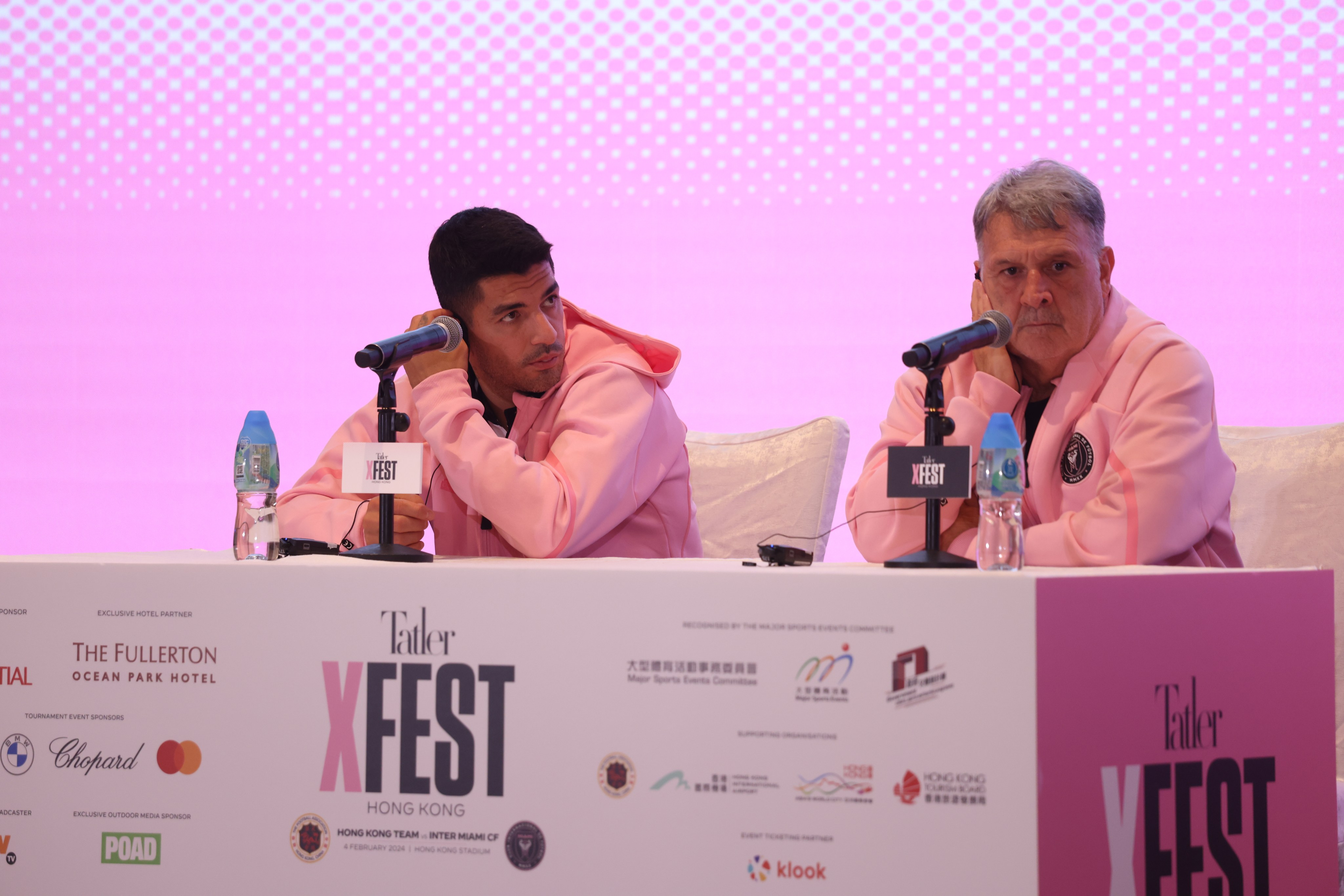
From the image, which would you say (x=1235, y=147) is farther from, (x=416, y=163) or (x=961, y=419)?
(x=416, y=163)

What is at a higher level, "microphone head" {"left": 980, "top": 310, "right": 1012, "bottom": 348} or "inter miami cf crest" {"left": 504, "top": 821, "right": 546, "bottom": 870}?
"microphone head" {"left": 980, "top": 310, "right": 1012, "bottom": 348}

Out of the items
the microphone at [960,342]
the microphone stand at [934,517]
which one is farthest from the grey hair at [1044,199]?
the microphone stand at [934,517]

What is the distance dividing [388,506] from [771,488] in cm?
130

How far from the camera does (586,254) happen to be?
11.3 feet

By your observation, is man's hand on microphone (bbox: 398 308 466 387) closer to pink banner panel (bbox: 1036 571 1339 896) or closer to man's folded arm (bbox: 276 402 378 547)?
man's folded arm (bbox: 276 402 378 547)

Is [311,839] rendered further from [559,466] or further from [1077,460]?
[1077,460]

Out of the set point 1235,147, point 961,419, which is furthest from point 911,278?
point 961,419

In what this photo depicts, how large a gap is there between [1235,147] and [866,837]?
8.47 feet

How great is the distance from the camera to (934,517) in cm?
148

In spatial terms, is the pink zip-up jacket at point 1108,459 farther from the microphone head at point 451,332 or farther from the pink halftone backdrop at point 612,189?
the pink halftone backdrop at point 612,189

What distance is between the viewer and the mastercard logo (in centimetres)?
141

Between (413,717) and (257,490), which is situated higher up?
(257,490)

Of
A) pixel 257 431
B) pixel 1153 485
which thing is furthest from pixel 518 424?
pixel 1153 485

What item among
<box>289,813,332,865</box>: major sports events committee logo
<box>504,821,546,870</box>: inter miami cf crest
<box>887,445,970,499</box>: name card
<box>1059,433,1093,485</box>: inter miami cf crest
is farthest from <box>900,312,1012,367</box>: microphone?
<box>289,813,332,865</box>: major sports events committee logo
